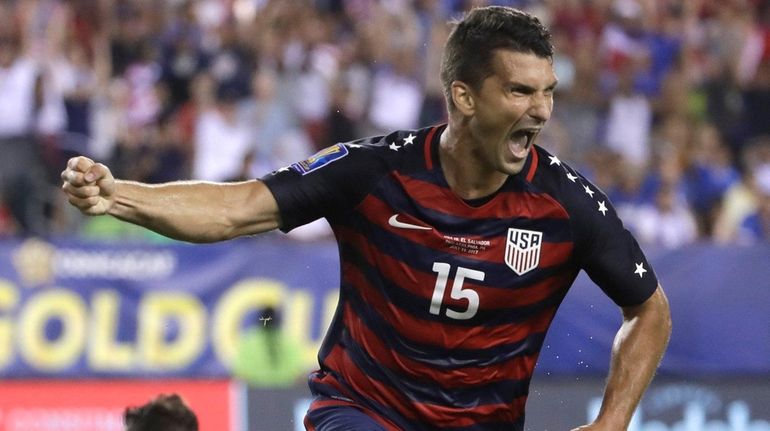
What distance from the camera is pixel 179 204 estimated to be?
504 centimetres

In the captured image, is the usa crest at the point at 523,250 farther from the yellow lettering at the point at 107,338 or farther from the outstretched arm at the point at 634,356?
the yellow lettering at the point at 107,338

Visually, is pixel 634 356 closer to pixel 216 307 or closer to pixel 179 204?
pixel 179 204

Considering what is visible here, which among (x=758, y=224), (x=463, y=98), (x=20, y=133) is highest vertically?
(x=20, y=133)

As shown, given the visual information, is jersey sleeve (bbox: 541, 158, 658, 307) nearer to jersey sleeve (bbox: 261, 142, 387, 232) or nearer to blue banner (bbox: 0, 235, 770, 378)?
jersey sleeve (bbox: 261, 142, 387, 232)

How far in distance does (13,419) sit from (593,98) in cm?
641

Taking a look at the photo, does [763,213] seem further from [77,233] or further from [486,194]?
[486,194]

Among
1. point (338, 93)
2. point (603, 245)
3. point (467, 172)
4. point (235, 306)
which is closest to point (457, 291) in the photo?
point (467, 172)

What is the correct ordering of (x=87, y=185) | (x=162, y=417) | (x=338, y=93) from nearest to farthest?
(x=87, y=185)
(x=162, y=417)
(x=338, y=93)

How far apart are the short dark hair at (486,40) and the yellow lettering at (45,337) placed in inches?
243

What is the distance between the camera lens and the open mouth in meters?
5.18

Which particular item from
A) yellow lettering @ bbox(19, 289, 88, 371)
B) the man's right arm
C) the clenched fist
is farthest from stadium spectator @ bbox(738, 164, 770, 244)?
the clenched fist

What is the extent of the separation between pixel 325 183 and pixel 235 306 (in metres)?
5.77

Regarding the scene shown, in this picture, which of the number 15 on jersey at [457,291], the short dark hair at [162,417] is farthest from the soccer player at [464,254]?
the short dark hair at [162,417]

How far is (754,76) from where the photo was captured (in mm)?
14781
